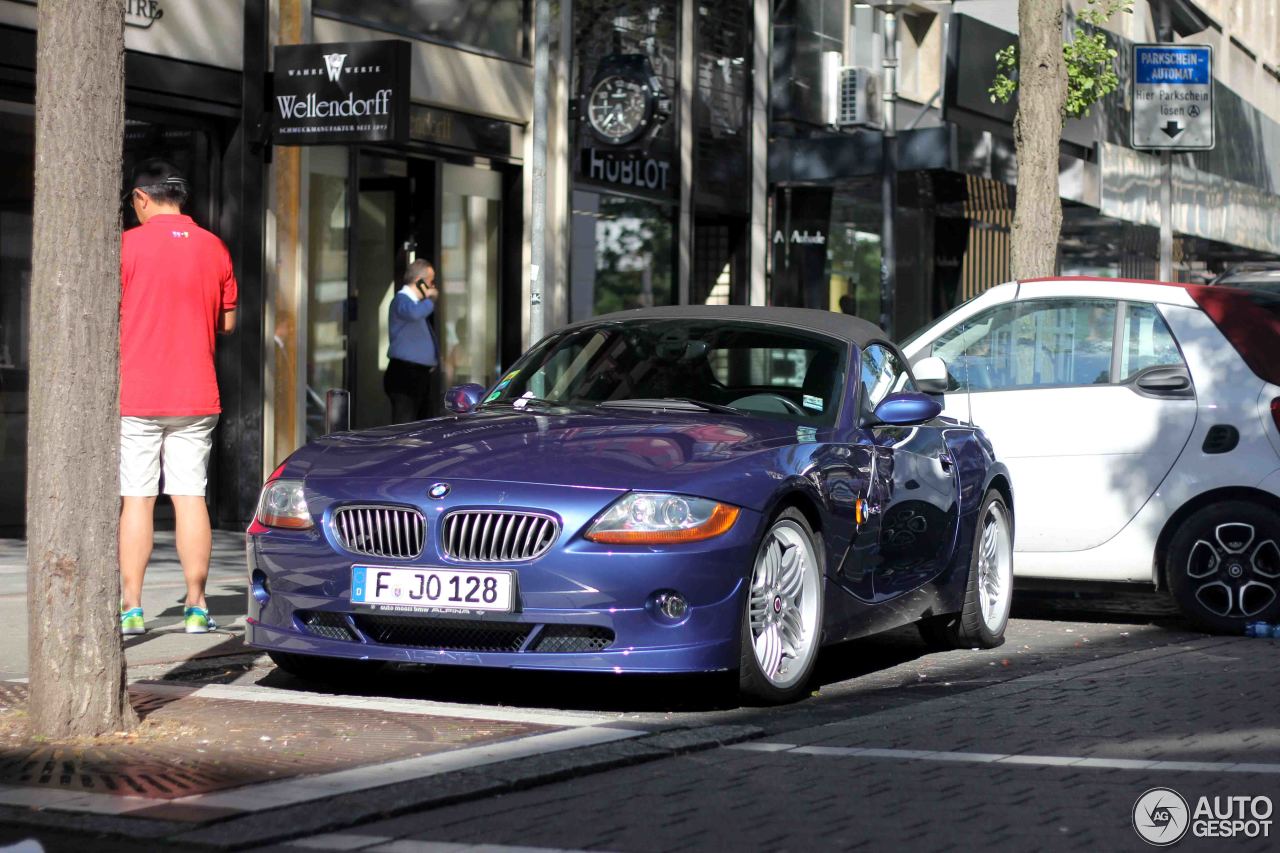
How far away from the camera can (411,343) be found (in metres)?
15.9

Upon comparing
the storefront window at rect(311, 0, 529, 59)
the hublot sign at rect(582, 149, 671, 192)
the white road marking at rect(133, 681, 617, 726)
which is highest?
the storefront window at rect(311, 0, 529, 59)

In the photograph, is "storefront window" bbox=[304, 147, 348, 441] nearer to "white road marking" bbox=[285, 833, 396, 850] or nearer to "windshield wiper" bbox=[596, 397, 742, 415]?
"windshield wiper" bbox=[596, 397, 742, 415]

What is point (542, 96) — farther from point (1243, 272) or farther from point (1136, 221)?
point (1136, 221)

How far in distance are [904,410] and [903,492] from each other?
36 cm

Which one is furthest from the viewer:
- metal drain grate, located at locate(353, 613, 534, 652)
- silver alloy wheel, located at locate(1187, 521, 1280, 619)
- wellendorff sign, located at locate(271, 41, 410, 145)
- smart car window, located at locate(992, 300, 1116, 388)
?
wellendorff sign, located at locate(271, 41, 410, 145)

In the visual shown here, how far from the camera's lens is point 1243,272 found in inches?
707

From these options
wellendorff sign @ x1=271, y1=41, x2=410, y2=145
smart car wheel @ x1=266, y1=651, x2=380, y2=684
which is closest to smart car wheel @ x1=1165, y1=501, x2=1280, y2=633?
smart car wheel @ x1=266, y1=651, x2=380, y2=684

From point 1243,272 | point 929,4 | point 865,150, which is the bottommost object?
point 1243,272

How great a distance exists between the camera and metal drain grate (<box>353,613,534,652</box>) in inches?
258

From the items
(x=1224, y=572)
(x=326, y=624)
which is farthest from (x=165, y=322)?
(x=1224, y=572)

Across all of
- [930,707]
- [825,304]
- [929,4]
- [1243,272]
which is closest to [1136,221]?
[929,4]

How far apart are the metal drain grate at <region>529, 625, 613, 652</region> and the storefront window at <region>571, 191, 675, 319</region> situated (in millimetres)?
12823

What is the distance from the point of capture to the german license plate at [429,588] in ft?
21.2

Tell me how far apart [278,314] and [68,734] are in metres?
9.05
